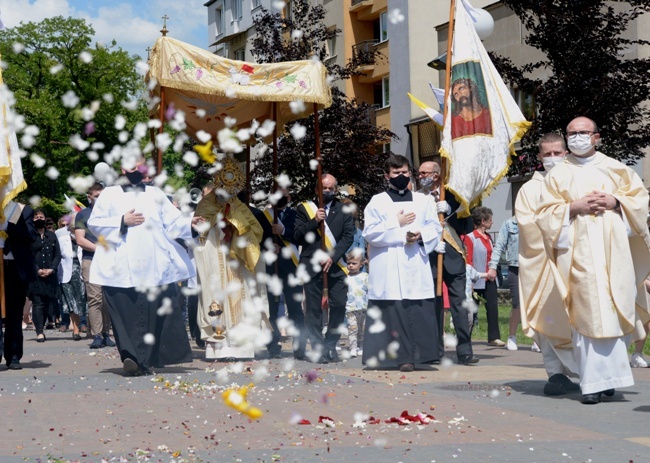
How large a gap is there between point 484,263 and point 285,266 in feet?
10.8

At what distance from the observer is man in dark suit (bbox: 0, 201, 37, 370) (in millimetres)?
12594

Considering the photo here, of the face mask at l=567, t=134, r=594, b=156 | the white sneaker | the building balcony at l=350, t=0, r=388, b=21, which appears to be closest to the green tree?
the building balcony at l=350, t=0, r=388, b=21

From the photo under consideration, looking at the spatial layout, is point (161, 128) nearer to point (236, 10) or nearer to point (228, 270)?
point (228, 270)

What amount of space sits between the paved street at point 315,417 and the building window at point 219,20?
4865cm

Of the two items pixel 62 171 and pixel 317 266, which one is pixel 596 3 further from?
pixel 62 171

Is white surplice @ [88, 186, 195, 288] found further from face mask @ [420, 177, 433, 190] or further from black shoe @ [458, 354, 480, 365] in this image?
black shoe @ [458, 354, 480, 365]

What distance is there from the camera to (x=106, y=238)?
463 inches

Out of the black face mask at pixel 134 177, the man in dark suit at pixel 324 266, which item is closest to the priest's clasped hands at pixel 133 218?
the black face mask at pixel 134 177

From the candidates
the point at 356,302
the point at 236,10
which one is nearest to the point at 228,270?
the point at 356,302

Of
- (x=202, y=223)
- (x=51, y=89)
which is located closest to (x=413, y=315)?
(x=202, y=223)

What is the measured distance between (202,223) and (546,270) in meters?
4.09

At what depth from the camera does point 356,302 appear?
14422 mm

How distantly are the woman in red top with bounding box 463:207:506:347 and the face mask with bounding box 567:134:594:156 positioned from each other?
593cm

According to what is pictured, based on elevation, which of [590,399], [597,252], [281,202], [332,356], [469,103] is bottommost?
[590,399]
